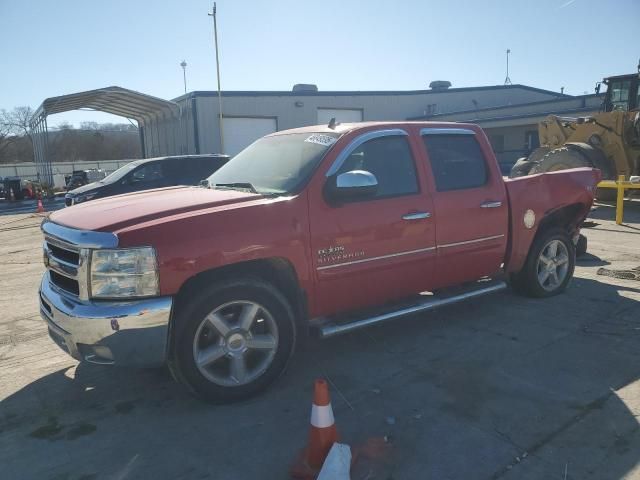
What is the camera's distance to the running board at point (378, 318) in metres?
3.79

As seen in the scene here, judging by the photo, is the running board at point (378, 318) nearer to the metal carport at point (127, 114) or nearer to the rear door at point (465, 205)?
the rear door at point (465, 205)

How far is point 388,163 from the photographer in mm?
4266

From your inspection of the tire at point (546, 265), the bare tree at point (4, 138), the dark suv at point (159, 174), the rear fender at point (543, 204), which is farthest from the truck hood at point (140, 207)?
the bare tree at point (4, 138)

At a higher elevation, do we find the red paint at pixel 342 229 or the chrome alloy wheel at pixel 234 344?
the red paint at pixel 342 229

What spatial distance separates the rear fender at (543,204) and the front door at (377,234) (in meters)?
1.19

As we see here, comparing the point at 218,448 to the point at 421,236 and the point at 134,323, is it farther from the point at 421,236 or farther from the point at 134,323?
the point at 421,236

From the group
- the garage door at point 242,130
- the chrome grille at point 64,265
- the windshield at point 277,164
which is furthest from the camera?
the garage door at point 242,130

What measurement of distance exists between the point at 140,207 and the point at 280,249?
3.43ft

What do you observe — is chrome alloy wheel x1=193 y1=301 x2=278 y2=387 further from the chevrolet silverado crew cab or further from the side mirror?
the side mirror

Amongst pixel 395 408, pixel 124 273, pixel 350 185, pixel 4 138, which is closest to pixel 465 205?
pixel 350 185

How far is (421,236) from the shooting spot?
4.24 m

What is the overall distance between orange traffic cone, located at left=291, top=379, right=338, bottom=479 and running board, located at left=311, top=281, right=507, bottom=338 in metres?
1.14

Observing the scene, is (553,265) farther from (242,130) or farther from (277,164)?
(242,130)

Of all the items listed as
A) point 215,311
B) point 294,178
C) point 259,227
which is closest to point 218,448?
point 215,311
